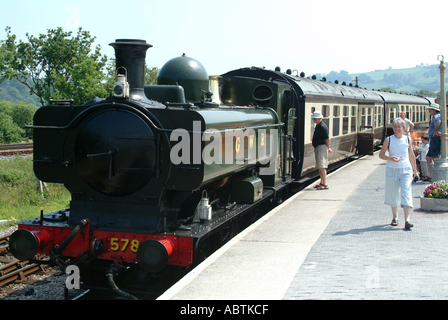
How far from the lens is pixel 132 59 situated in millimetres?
5602

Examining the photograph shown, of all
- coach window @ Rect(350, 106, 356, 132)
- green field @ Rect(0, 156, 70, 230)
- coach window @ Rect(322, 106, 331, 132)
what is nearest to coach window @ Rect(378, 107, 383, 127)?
coach window @ Rect(350, 106, 356, 132)

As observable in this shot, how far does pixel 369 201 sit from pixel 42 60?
26.8m

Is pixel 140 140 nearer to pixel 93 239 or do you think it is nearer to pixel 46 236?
pixel 93 239

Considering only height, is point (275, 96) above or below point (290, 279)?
above

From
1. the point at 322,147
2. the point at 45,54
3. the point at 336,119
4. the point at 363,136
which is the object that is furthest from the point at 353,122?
the point at 45,54

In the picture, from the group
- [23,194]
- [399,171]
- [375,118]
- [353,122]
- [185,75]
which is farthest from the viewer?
[375,118]

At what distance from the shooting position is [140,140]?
5.14 metres

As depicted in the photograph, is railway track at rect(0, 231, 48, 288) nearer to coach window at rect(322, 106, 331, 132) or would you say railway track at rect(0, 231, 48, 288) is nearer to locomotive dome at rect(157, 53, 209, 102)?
locomotive dome at rect(157, 53, 209, 102)

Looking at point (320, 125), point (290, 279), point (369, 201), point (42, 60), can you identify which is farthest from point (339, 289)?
point (42, 60)

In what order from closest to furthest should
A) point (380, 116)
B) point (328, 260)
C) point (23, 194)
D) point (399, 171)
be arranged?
1. point (328, 260)
2. point (399, 171)
3. point (23, 194)
4. point (380, 116)

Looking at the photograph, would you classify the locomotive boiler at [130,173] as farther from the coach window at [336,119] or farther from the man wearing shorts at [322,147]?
the coach window at [336,119]

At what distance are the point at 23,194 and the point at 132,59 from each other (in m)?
11.5

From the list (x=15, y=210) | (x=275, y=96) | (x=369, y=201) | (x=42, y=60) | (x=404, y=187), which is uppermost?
(x=42, y=60)

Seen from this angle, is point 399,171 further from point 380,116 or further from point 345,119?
point 380,116
